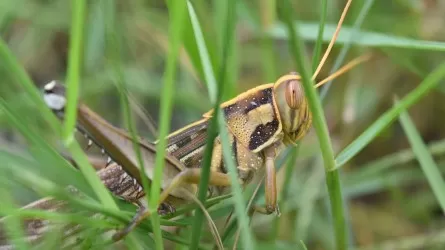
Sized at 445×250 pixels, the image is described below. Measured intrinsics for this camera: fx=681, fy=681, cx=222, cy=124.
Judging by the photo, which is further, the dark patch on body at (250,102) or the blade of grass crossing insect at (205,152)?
the dark patch on body at (250,102)

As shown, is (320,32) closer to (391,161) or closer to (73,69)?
(73,69)

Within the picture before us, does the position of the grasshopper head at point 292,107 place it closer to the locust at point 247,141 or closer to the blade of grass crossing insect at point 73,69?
the locust at point 247,141

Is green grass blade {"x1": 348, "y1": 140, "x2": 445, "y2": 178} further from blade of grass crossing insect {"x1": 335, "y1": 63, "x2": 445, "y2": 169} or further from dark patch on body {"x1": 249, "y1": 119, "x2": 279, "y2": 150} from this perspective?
blade of grass crossing insect {"x1": 335, "y1": 63, "x2": 445, "y2": 169}

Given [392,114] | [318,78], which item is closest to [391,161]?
[318,78]

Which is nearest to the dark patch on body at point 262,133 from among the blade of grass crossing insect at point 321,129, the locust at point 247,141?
the locust at point 247,141

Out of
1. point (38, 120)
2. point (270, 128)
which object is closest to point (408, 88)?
point (270, 128)
